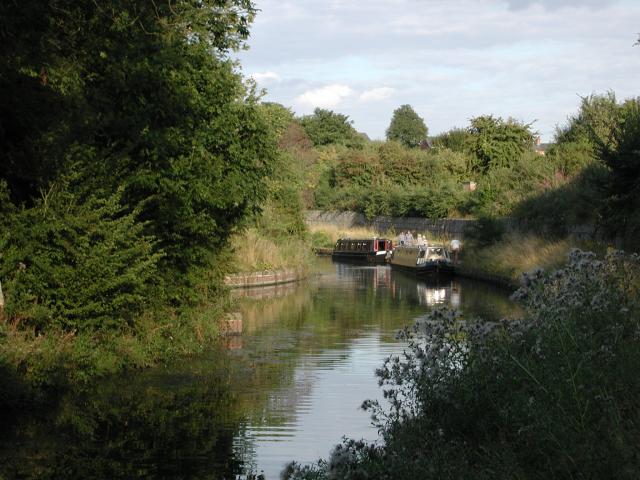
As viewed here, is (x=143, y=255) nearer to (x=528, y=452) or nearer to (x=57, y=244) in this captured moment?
(x=57, y=244)

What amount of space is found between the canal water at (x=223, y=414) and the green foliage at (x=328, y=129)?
92.1m

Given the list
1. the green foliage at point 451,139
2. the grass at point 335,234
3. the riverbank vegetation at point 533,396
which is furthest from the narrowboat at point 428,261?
the green foliage at point 451,139

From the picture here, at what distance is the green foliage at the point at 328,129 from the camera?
393 feet

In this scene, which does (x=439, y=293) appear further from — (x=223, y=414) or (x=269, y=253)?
(x=223, y=414)

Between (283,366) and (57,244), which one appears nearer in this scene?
(57,244)

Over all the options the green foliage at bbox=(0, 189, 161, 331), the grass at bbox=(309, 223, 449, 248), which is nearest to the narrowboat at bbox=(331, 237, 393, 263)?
the grass at bbox=(309, 223, 449, 248)

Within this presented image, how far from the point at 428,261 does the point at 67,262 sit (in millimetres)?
36308

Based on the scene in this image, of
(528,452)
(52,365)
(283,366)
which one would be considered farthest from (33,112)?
(528,452)

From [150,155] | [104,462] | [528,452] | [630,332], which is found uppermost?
[150,155]

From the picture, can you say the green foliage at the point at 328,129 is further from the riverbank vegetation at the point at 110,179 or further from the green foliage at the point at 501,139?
the riverbank vegetation at the point at 110,179

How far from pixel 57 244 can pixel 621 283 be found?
9958 millimetres

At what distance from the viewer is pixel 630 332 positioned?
30.7 ft

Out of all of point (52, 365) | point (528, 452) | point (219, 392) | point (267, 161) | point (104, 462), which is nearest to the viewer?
point (528, 452)

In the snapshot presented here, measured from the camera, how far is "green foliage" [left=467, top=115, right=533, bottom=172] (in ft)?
252
